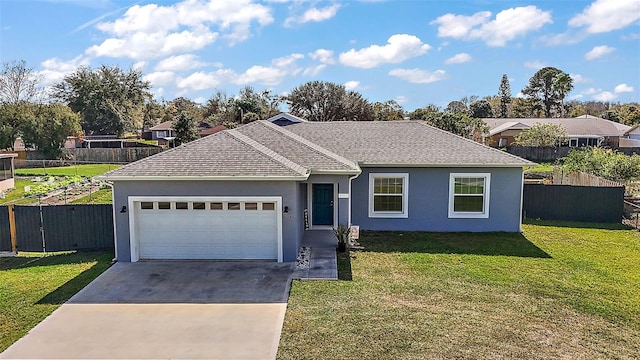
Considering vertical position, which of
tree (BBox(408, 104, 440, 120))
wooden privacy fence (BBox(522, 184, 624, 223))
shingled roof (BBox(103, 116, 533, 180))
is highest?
tree (BBox(408, 104, 440, 120))

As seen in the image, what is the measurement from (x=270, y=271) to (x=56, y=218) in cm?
713

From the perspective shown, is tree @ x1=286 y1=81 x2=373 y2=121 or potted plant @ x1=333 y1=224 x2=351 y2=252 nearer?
potted plant @ x1=333 y1=224 x2=351 y2=252

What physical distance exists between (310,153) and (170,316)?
296 inches

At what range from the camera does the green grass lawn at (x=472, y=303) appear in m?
7.37

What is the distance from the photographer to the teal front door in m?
16.0

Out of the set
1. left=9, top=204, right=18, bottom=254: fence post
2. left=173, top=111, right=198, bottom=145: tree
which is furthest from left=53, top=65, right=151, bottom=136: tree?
left=9, top=204, right=18, bottom=254: fence post

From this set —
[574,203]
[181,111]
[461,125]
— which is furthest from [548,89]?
[574,203]

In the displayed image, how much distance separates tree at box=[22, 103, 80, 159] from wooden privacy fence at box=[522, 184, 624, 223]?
4294 cm

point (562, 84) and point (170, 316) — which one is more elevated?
point (562, 84)

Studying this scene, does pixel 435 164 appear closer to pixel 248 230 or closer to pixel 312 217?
pixel 312 217

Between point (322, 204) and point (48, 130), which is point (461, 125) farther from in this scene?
point (48, 130)

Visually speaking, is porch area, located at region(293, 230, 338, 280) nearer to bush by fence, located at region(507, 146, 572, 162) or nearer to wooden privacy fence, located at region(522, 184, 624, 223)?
wooden privacy fence, located at region(522, 184, 624, 223)

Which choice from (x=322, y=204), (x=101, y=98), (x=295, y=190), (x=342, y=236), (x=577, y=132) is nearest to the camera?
(x=295, y=190)

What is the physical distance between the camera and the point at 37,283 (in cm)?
1080
